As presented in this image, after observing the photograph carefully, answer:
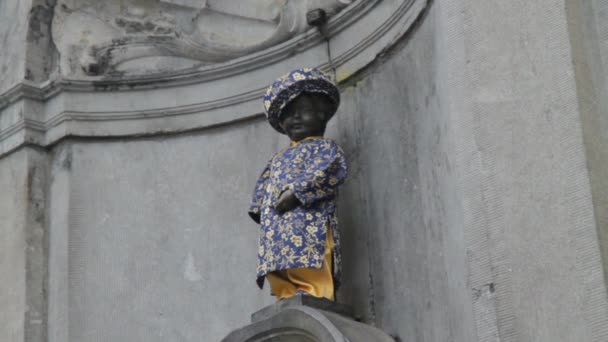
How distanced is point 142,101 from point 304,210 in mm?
1612

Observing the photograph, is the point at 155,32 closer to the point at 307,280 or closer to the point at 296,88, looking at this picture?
the point at 296,88

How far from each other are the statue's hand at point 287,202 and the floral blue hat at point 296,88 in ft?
1.47

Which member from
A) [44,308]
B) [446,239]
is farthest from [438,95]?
[44,308]

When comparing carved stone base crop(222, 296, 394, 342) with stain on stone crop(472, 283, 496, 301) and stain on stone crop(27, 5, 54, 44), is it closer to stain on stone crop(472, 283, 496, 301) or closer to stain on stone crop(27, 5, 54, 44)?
stain on stone crop(472, 283, 496, 301)

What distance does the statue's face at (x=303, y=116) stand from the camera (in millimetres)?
5629

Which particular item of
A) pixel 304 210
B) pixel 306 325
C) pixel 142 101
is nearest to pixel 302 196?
pixel 304 210

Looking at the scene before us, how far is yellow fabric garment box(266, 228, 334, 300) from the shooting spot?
17.6 ft

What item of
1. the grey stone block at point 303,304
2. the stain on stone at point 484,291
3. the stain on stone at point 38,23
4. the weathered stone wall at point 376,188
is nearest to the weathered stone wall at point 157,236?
the weathered stone wall at point 376,188

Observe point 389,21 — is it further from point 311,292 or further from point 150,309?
point 150,309

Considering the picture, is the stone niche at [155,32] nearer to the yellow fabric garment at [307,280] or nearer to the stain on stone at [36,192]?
the stain on stone at [36,192]

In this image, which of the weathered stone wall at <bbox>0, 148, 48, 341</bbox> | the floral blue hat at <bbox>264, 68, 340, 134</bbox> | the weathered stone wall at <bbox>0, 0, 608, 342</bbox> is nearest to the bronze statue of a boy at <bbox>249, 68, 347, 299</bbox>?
the floral blue hat at <bbox>264, 68, 340, 134</bbox>

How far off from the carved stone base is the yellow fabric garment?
95 mm

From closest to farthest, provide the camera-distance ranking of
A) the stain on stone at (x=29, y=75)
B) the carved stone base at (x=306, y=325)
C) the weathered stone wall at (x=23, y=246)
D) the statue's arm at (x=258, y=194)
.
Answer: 1. the carved stone base at (x=306, y=325)
2. the statue's arm at (x=258, y=194)
3. the weathered stone wall at (x=23, y=246)
4. the stain on stone at (x=29, y=75)

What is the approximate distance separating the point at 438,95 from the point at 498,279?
1204 millimetres
